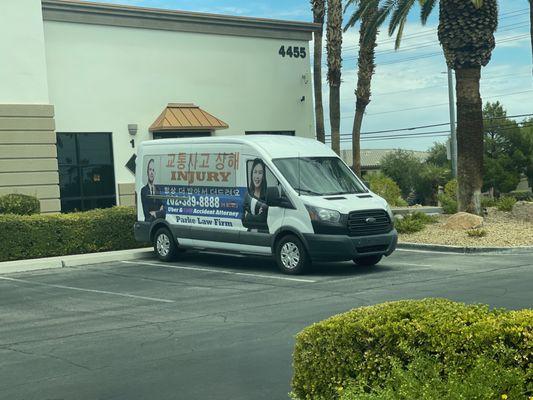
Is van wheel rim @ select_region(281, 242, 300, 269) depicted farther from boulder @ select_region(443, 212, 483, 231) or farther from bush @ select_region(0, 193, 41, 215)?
bush @ select_region(0, 193, 41, 215)

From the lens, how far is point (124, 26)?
23891 mm

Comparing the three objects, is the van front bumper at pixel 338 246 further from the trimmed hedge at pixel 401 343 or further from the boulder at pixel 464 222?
the trimmed hedge at pixel 401 343

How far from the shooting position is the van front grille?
539 inches

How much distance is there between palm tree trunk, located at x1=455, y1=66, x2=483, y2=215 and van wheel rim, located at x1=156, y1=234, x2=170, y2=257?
8.53 m

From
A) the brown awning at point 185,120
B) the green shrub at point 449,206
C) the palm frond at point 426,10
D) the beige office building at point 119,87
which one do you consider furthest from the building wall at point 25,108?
the palm frond at point 426,10

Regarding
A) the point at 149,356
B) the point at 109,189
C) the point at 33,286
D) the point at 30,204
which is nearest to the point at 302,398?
the point at 149,356

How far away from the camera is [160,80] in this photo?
2467cm

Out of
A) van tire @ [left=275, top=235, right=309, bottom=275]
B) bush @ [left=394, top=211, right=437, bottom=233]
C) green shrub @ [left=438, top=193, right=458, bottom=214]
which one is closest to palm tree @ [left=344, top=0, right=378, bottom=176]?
green shrub @ [left=438, top=193, right=458, bottom=214]

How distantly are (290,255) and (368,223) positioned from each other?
1.58m

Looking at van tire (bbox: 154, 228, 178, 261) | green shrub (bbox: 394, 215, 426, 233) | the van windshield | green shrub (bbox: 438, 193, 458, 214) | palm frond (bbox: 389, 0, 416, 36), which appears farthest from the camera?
palm frond (bbox: 389, 0, 416, 36)

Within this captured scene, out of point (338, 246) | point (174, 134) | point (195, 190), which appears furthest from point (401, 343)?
point (174, 134)

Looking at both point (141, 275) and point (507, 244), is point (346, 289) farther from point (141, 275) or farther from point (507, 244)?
point (507, 244)

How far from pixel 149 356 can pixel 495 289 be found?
581 cm

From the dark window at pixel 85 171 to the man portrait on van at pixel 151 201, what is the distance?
6720 millimetres
